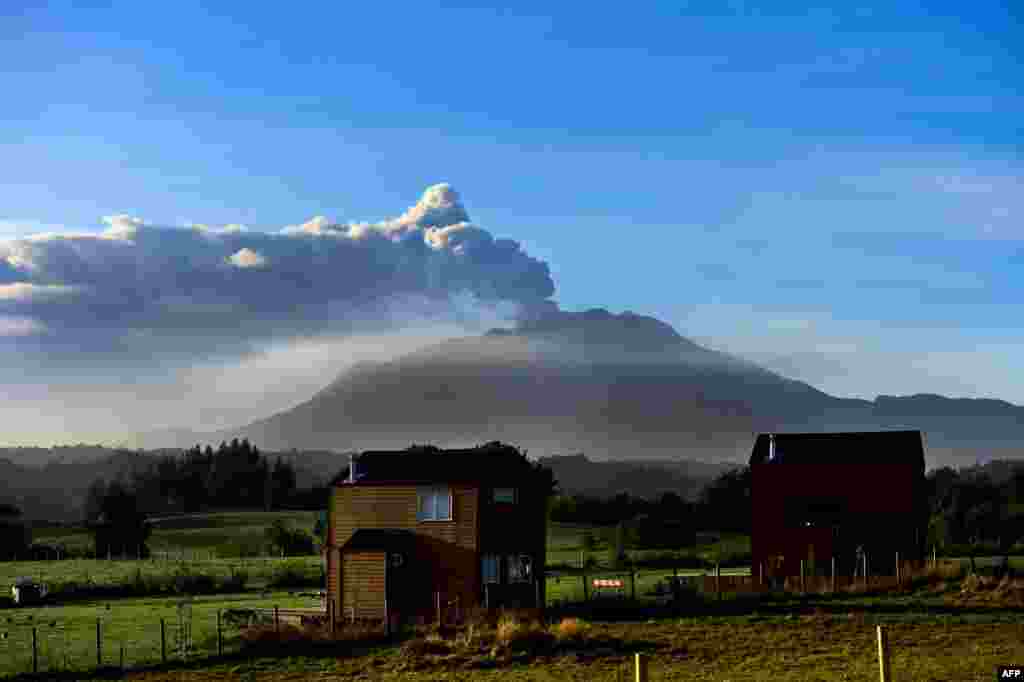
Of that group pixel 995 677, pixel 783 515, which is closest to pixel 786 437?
pixel 783 515

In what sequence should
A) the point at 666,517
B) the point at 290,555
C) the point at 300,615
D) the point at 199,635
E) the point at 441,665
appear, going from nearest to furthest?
the point at 441,665
the point at 199,635
the point at 300,615
the point at 290,555
the point at 666,517

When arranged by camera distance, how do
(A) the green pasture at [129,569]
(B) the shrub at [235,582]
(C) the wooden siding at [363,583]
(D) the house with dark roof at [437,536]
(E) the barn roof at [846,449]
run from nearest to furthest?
(C) the wooden siding at [363,583], (D) the house with dark roof at [437,536], (E) the barn roof at [846,449], (B) the shrub at [235,582], (A) the green pasture at [129,569]

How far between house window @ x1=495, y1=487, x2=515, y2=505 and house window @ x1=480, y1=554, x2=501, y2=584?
210 cm

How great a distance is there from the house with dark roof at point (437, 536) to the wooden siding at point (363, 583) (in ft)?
0.12

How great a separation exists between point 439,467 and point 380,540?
382cm

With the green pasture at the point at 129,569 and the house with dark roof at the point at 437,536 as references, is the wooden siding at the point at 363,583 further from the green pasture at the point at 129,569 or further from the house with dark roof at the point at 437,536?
the green pasture at the point at 129,569

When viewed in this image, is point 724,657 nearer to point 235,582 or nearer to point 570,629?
Result: point 570,629

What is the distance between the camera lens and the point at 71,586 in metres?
69.5

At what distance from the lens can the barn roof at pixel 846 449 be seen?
60.5m

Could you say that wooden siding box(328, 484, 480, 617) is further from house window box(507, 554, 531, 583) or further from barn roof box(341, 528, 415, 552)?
house window box(507, 554, 531, 583)

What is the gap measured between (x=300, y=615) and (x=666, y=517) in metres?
65.4

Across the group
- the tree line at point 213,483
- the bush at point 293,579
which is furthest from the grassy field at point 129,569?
the tree line at point 213,483

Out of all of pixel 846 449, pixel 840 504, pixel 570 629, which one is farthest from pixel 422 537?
pixel 846 449

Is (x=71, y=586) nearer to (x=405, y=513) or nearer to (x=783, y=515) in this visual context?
(x=405, y=513)
